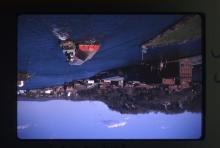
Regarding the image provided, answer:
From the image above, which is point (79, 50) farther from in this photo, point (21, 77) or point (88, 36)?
point (21, 77)

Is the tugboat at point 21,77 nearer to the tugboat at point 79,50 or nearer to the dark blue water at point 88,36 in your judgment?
the dark blue water at point 88,36

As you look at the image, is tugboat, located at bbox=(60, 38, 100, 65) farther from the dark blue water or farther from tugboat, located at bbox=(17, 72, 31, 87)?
tugboat, located at bbox=(17, 72, 31, 87)

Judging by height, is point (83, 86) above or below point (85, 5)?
below

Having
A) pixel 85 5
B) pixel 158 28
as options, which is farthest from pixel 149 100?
pixel 85 5

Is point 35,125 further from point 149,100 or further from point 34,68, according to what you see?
point 149,100

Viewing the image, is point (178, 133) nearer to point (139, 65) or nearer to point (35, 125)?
point (139, 65)

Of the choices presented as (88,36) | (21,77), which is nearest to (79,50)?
(88,36)

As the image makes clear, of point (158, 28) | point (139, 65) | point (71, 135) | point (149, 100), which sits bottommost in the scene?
point (71, 135)
